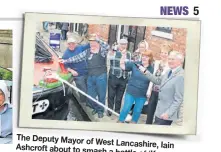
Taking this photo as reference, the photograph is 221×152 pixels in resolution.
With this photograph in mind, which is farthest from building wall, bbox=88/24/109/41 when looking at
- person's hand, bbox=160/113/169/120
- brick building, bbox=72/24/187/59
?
person's hand, bbox=160/113/169/120

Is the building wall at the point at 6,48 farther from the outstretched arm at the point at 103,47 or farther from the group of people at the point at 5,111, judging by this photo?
the outstretched arm at the point at 103,47

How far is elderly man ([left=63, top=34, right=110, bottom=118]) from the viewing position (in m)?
0.82

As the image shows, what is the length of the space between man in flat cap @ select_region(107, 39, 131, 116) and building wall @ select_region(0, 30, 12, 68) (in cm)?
22

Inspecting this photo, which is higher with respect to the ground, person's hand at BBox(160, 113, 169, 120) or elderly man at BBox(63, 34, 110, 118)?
elderly man at BBox(63, 34, 110, 118)

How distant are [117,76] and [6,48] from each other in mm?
243

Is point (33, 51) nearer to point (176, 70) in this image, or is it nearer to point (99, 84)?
point (99, 84)

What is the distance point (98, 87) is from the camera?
2.69ft

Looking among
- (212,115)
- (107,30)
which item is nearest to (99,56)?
(107,30)

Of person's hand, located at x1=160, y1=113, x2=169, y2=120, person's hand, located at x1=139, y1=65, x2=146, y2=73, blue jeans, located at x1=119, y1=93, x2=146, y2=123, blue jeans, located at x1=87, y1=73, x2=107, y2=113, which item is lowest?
person's hand, located at x1=160, y1=113, x2=169, y2=120

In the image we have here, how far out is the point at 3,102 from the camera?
2.69ft

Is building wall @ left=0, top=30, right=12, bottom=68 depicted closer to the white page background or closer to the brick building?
the white page background

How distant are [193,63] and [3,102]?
41cm

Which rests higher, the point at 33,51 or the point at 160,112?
the point at 33,51

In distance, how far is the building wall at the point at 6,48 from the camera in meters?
0.82
